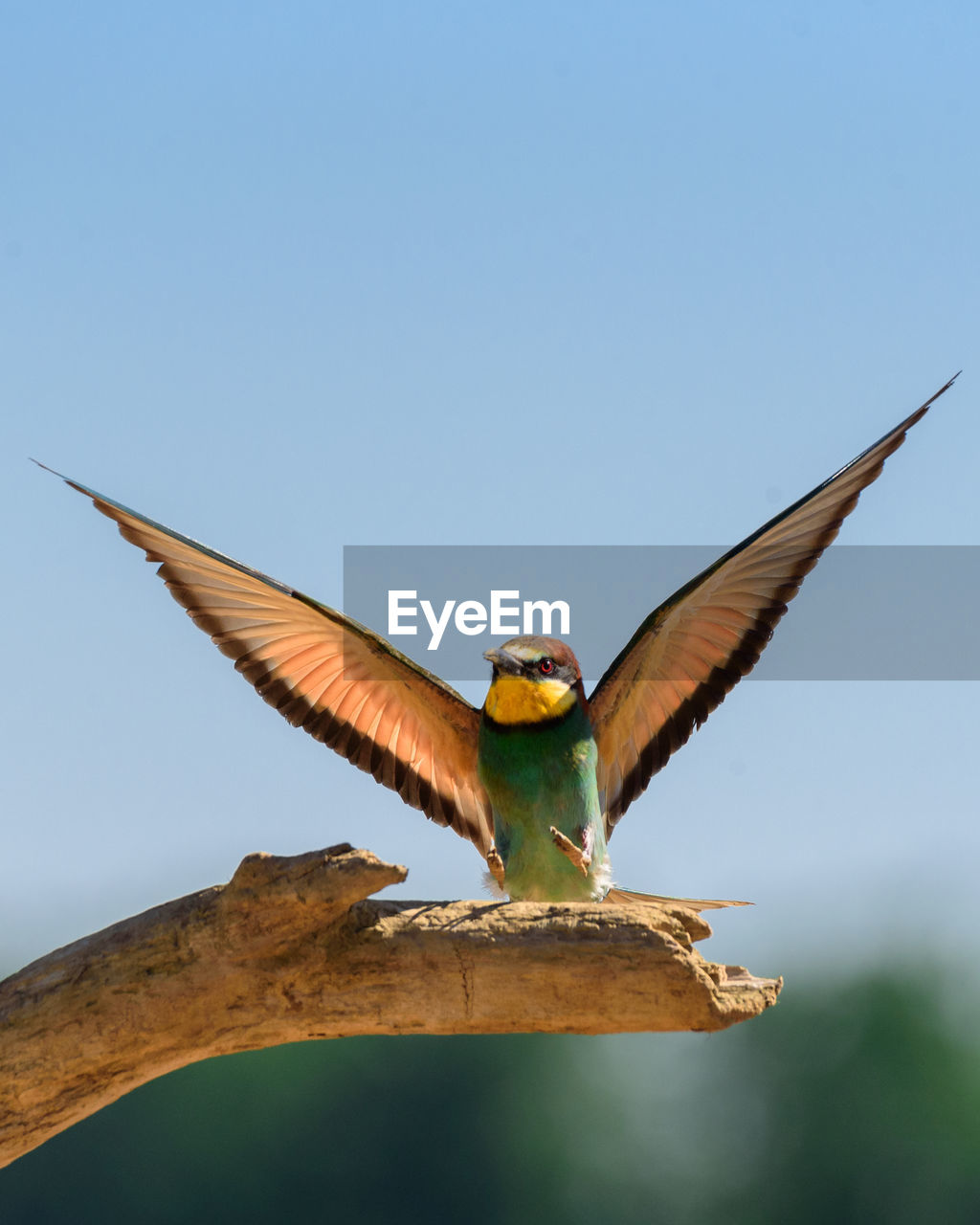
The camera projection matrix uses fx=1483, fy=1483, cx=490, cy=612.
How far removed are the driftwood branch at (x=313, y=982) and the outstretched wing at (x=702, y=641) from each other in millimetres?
1782

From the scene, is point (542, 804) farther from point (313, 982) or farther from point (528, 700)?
point (313, 982)

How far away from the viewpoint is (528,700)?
6.30 m

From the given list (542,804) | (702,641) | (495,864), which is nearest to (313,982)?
(495,864)

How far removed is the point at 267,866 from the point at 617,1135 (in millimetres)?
19659

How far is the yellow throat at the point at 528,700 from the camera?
629 centimetres

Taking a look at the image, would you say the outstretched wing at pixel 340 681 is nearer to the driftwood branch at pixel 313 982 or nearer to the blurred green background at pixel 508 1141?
the driftwood branch at pixel 313 982

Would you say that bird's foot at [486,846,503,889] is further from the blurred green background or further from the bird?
the blurred green background

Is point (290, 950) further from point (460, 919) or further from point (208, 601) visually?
point (208, 601)

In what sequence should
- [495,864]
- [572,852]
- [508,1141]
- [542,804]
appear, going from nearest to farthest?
[572,852] < [495,864] < [542,804] < [508,1141]

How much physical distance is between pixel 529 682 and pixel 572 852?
0.75m

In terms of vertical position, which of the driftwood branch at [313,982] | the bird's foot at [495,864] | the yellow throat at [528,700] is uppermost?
the yellow throat at [528,700]

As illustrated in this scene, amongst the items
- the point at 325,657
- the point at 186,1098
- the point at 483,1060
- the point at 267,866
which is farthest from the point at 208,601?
the point at 483,1060

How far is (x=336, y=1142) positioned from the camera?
21078 mm

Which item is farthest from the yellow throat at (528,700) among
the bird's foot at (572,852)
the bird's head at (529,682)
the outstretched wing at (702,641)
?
the bird's foot at (572,852)
